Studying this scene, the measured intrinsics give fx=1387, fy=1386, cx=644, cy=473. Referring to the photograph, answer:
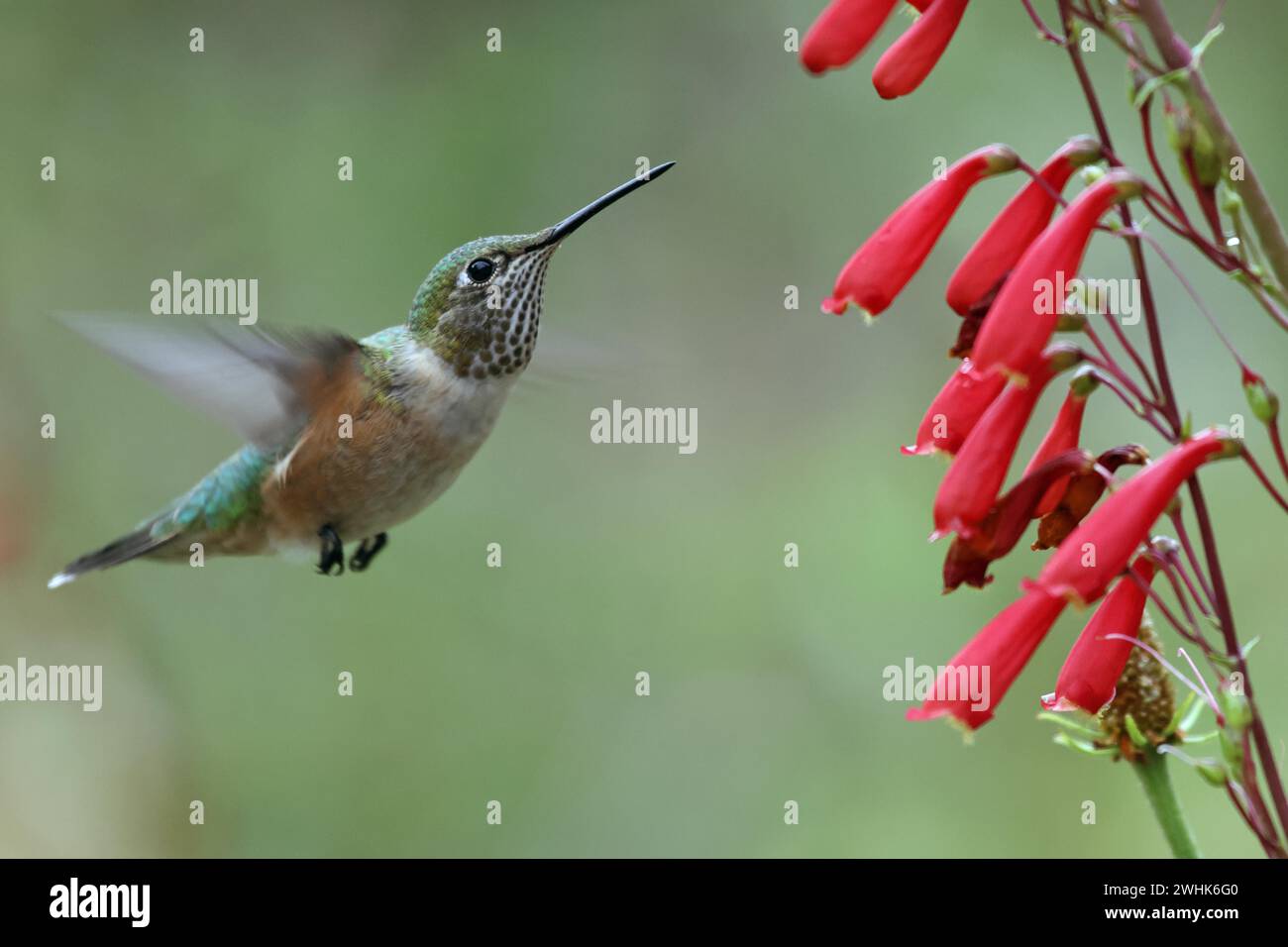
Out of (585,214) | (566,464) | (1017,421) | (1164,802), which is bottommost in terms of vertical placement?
(1164,802)

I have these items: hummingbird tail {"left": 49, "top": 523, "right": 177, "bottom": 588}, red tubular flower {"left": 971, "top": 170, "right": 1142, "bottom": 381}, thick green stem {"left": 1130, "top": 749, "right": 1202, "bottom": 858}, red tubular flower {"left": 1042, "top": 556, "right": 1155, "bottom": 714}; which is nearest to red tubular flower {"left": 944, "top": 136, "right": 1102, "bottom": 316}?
red tubular flower {"left": 971, "top": 170, "right": 1142, "bottom": 381}

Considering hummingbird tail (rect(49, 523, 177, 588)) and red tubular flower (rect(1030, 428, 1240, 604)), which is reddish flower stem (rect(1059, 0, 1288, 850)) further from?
hummingbird tail (rect(49, 523, 177, 588))

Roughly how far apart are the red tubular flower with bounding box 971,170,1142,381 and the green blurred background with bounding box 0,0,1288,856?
1.99 meters

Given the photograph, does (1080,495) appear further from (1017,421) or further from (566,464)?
(566,464)

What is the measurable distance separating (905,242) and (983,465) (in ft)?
0.96

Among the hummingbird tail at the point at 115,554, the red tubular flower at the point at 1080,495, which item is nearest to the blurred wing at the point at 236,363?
the hummingbird tail at the point at 115,554

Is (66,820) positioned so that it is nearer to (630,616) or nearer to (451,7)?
(630,616)

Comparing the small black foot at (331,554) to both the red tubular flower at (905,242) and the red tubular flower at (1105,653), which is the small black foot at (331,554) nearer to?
the red tubular flower at (905,242)

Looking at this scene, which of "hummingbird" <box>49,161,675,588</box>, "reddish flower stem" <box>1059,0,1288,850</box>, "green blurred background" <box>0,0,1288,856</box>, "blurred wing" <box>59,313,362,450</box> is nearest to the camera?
"reddish flower stem" <box>1059,0,1288,850</box>

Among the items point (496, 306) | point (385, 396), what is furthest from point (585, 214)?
point (385, 396)

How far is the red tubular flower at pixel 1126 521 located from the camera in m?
1.36

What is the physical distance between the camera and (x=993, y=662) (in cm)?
149

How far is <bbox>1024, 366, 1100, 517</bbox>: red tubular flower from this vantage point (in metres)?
1.52

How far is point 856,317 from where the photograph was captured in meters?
3.92
